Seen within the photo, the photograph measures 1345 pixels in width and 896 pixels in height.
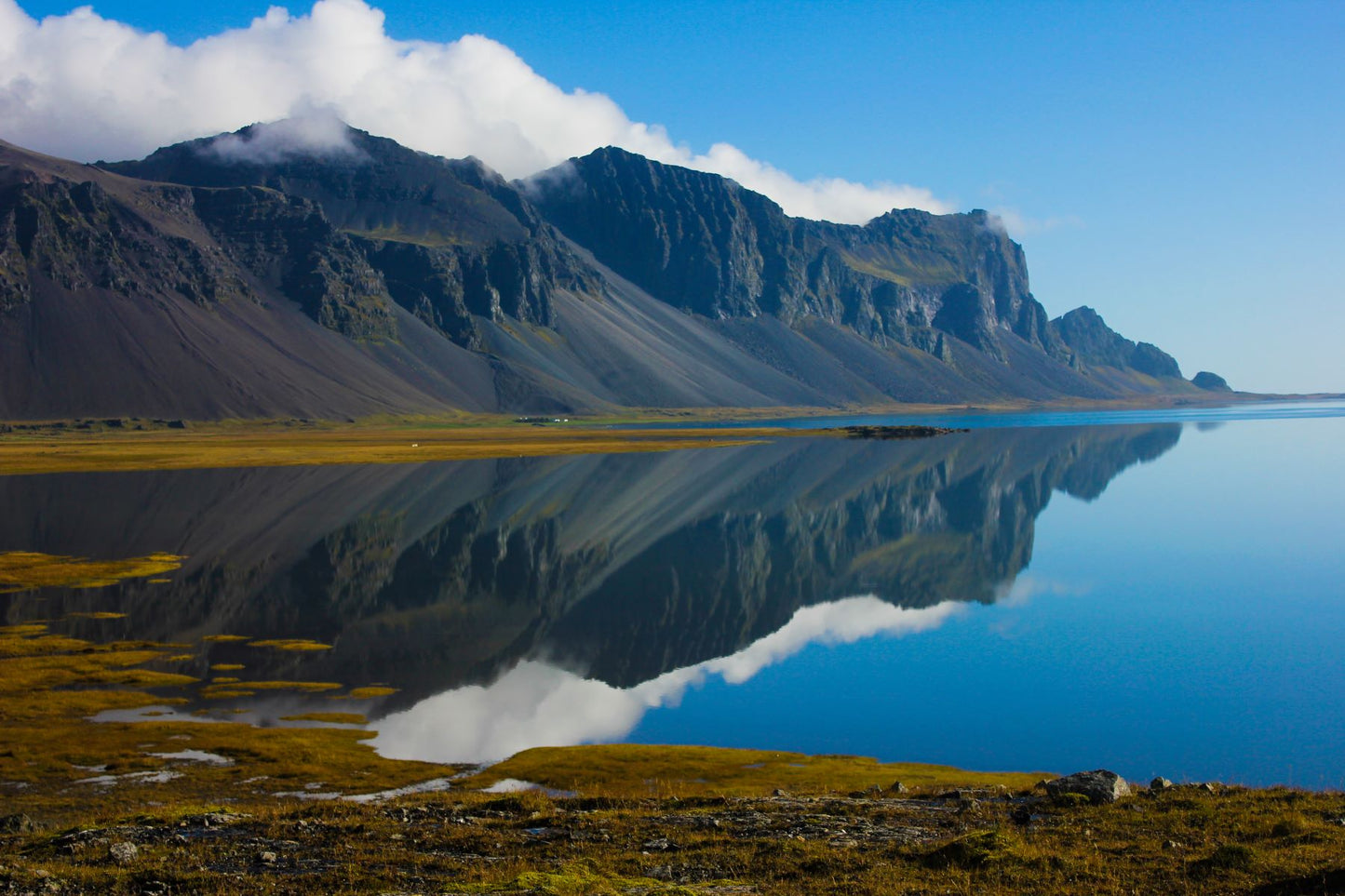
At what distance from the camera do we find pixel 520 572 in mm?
58312

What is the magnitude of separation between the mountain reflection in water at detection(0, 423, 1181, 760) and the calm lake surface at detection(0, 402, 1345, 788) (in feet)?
0.83

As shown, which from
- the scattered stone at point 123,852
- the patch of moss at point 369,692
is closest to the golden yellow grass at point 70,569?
the patch of moss at point 369,692

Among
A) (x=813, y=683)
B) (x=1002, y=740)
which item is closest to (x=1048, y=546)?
(x=813, y=683)

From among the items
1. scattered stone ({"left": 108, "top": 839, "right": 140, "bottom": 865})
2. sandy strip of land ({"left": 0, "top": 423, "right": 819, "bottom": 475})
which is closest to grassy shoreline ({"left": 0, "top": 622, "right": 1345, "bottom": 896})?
scattered stone ({"left": 108, "top": 839, "right": 140, "bottom": 865})

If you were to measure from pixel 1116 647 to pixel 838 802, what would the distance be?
24.2m

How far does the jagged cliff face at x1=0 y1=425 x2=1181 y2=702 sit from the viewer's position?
4294 centimetres

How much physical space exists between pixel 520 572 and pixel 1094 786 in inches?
1681

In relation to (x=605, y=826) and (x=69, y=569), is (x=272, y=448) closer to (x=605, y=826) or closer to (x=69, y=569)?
(x=69, y=569)

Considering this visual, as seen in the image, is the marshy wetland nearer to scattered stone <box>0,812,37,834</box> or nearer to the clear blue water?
scattered stone <box>0,812,37,834</box>

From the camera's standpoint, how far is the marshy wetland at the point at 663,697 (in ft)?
53.5

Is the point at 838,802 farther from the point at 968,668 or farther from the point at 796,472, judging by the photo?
the point at 796,472

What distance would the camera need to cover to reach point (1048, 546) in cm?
6881

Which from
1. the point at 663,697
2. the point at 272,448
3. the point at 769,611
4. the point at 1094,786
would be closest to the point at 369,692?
the point at 663,697

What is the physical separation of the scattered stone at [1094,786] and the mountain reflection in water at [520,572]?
49.5 ft
